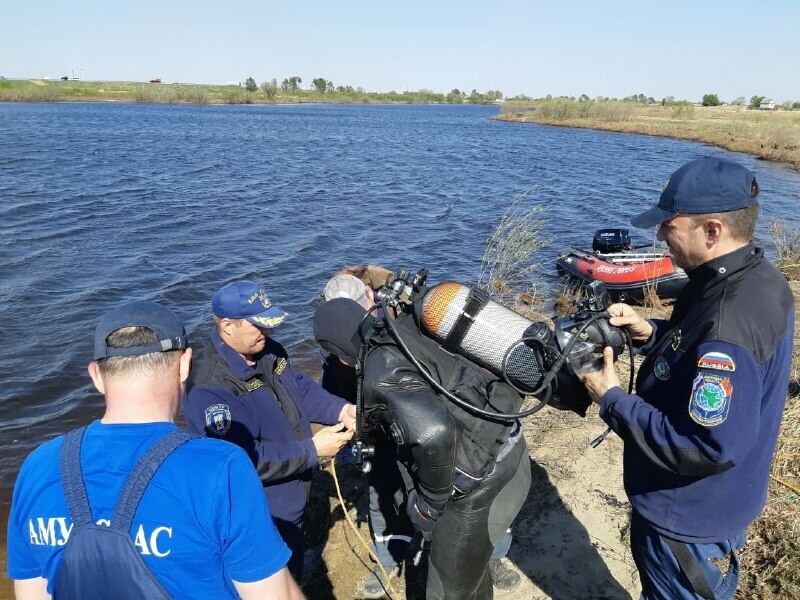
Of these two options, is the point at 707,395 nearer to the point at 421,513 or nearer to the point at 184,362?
the point at 421,513

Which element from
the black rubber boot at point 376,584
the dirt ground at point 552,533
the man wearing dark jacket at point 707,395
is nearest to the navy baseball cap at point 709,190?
the man wearing dark jacket at point 707,395

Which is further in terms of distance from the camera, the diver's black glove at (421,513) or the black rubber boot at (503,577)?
the black rubber boot at (503,577)

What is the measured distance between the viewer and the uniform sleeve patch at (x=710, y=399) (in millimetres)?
1937

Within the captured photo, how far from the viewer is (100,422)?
62.9 inches

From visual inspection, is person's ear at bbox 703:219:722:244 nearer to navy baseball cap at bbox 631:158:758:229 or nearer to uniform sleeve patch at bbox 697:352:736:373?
navy baseball cap at bbox 631:158:758:229

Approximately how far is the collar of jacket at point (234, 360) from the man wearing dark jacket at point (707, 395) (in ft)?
5.37

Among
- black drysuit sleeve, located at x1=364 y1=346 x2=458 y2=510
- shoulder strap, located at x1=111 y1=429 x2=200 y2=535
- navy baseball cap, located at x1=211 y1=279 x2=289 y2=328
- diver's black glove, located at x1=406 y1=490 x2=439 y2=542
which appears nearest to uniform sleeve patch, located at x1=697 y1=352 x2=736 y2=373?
black drysuit sleeve, located at x1=364 y1=346 x2=458 y2=510

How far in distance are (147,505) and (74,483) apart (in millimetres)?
196

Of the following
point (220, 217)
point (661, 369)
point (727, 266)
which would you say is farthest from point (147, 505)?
point (220, 217)

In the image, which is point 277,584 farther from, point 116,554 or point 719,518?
point 719,518

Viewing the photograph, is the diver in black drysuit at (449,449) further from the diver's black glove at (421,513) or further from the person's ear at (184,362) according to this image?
the person's ear at (184,362)

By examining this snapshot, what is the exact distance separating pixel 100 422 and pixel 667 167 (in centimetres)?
3112

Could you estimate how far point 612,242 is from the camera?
1101cm

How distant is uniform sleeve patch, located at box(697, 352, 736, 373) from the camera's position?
194 centimetres
